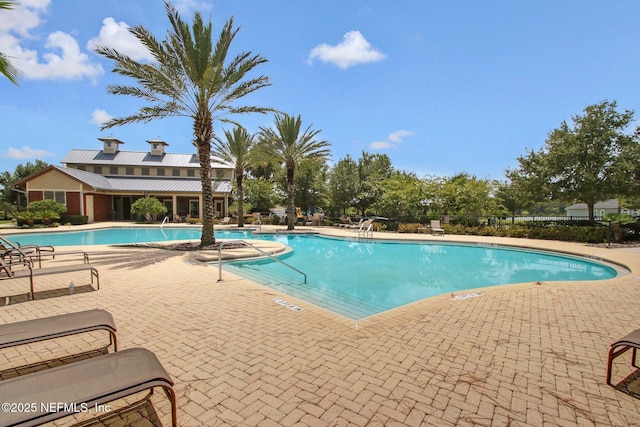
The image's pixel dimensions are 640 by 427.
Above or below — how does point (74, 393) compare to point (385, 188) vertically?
below

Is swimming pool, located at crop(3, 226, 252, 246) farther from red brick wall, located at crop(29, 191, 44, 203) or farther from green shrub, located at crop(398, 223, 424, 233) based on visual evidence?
green shrub, located at crop(398, 223, 424, 233)

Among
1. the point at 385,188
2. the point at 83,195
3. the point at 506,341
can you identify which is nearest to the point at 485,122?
the point at 385,188

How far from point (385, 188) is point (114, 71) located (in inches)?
777

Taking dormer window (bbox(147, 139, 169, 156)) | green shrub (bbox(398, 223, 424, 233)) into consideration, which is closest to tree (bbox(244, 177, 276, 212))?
dormer window (bbox(147, 139, 169, 156))

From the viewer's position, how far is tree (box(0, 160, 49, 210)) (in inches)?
1507

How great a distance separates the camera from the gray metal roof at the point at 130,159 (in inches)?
1369

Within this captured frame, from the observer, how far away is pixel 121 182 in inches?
1300

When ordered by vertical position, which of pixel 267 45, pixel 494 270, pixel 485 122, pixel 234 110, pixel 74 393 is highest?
pixel 267 45

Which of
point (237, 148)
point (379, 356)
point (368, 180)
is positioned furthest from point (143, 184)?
point (379, 356)

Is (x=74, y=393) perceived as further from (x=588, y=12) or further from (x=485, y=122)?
(x=485, y=122)

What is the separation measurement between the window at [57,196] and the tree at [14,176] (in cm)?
1809

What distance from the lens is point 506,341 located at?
394cm

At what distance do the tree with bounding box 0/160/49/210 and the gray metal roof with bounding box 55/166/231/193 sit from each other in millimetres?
15225

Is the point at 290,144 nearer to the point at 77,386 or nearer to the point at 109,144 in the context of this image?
the point at 77,386
